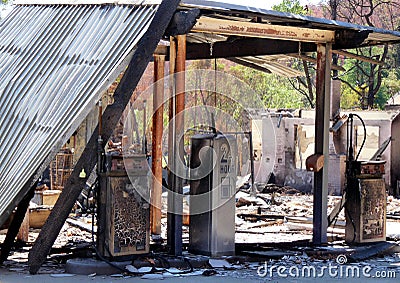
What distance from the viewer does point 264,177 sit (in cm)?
2273

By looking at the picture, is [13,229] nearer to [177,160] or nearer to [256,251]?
[177,160]

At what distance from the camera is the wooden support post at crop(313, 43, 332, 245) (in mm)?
11242

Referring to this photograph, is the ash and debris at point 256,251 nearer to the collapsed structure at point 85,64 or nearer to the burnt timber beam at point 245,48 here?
the collapsed structure at point 85,64

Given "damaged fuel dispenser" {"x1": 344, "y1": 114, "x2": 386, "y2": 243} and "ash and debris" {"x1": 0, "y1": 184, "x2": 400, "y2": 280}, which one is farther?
"damaged fuel dispenser" {"x1": 344, "y1": 114, "x2": 386, "y2": 243}

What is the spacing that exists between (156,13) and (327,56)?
324 centimetres

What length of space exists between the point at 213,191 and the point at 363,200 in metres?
2.24

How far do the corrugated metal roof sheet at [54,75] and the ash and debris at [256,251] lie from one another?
4.14ft

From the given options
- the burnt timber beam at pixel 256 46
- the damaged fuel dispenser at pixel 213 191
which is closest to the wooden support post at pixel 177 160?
the damaged fuel dispenser at pixel 213 191

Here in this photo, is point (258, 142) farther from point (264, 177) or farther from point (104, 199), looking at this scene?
point (104, 199)

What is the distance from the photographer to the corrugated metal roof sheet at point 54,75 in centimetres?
856

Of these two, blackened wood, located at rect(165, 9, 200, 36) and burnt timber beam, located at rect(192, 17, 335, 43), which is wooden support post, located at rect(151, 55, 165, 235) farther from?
blackened wood, located at rect(165, 9, 200, 36)

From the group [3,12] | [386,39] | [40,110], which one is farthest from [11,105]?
[3,12]

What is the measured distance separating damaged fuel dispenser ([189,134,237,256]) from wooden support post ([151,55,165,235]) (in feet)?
6.44

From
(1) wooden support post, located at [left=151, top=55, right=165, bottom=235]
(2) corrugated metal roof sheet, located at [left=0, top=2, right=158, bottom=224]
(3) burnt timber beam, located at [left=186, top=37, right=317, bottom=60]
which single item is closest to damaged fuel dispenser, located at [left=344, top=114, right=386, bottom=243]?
(3) burnt timber beam, located at [left=186, top=37, right=317, bottom=60]
